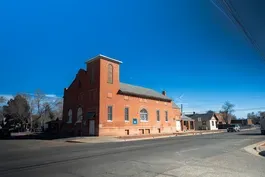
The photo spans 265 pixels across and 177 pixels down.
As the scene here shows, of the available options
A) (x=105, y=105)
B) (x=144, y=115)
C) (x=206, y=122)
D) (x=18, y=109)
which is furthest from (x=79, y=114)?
(x=206, y=122)

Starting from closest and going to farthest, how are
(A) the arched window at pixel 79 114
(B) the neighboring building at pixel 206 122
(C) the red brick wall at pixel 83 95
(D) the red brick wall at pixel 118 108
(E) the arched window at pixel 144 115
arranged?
1. (D) the red brick wall at pixel 118 108
2. (C) the red brick wall at pixel 83 95
3. (A) the arched window at pixel 79 114
4. (E) the arched window at pixel 144 115
5. (B) the neighboring building at pixel 206 122

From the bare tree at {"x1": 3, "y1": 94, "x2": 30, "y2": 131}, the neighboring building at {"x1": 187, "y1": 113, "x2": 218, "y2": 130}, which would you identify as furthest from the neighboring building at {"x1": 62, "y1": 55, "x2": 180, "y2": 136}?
the neighboring building at {"x1": 187, "y1": 113, "x2": 218, "y2": 130}

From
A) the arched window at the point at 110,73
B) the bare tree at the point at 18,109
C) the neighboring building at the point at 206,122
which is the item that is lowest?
the neighboring building at the point at 206,122

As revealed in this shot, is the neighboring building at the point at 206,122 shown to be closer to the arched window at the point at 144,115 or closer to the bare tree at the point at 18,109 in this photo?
the arched window at the point at 144,115

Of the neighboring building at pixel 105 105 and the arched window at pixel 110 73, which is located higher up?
the arched window at pixel 110 73

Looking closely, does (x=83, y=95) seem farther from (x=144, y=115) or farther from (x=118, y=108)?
(x=144, y=115)

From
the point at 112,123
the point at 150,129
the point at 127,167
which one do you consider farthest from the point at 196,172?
the point at 150,129

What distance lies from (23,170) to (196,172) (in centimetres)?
649

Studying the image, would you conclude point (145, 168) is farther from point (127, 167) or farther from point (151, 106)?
point (151, 106)

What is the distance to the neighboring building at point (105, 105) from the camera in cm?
3325

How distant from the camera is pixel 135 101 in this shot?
3931 cm

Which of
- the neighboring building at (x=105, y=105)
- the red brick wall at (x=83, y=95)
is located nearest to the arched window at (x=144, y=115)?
the neighboring building at (x=105, y=105)

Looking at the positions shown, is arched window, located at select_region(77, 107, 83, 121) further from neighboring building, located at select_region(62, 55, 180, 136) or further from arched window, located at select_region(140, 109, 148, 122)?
arched window, located at select_region(140, 109, 148, 122)

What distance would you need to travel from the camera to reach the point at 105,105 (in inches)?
1319
